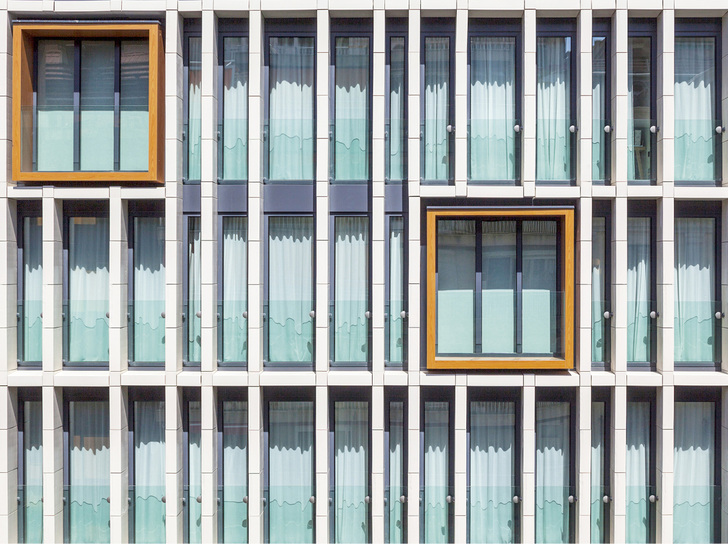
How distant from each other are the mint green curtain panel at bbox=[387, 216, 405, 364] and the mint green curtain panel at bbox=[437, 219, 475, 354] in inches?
32.1

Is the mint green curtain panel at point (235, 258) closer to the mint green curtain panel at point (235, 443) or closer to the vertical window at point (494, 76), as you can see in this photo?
the mint green curtain panel at point (235, 443)

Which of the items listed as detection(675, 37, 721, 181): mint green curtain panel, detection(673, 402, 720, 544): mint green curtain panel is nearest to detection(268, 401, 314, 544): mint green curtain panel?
detection(673, 402, 720, 544): mint green curtain panel

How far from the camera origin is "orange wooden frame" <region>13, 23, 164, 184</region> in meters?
12.9

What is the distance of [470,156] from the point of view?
13.2 metres

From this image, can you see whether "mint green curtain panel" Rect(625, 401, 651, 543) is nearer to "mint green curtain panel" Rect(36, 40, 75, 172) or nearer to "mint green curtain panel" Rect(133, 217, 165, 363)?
"mint green curtain panel" Rect(133, 217, 165, 363)

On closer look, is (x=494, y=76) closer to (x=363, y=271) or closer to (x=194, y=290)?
(x=363, y=271)

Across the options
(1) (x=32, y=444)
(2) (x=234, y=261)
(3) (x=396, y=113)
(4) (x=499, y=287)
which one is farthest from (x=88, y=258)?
(4) (x=499, y=287)

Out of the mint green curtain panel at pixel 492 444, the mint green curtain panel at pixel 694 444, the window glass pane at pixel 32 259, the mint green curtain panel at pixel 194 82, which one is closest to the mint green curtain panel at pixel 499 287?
the mint green curtain panel at pixel 492 444

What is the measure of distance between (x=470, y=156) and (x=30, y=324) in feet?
33.7

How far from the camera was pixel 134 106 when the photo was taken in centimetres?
1334

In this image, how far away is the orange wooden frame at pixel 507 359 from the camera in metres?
12.9

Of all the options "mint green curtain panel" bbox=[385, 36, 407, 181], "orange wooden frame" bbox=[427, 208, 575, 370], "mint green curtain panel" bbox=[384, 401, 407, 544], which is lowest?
"mint green curtain panel" bbox=[384, 401, 407, 544]

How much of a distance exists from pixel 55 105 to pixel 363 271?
302 inches

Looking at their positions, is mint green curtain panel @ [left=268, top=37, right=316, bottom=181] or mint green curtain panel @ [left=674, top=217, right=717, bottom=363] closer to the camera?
mint green curtain panel @ [left=268, top=37, right=316, bottom=181]
